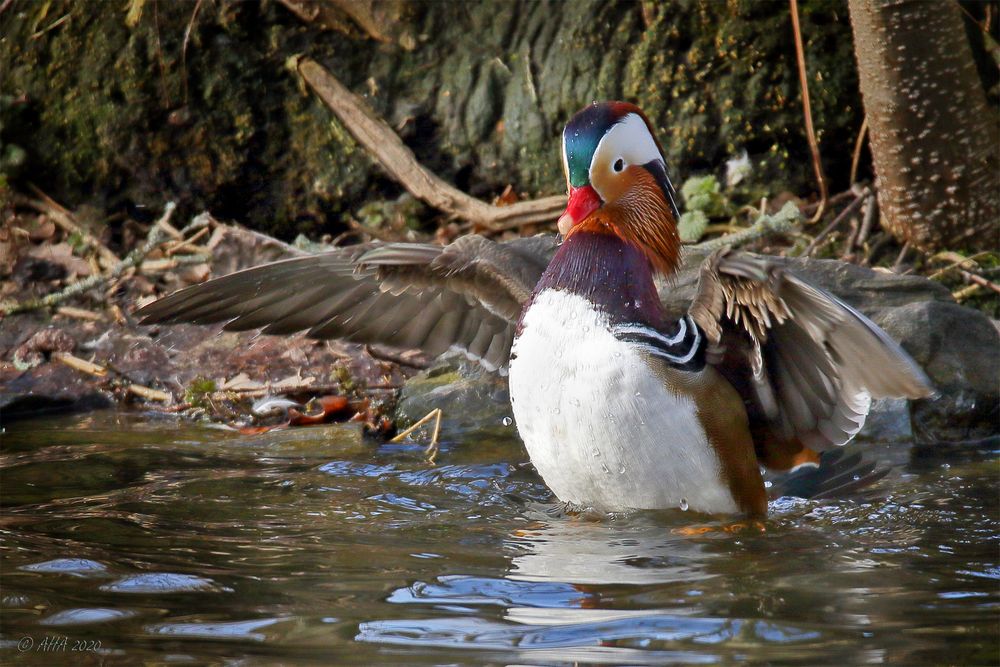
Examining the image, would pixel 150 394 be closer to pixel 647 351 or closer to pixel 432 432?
pixel 432 432

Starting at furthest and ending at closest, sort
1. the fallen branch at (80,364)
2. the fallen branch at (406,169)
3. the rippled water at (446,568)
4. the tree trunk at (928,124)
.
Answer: the fallen branch at (406,169) < the fallen branch at (80,364) < the tree trunk at (928,124) < the rippled water at (446,568)

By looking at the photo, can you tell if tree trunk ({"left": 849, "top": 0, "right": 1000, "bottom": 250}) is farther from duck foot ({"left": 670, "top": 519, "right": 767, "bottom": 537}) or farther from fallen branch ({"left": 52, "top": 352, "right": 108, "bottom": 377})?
fallen branch ({"left": 52, "top": 352, "right": 108, "bottom": 377})

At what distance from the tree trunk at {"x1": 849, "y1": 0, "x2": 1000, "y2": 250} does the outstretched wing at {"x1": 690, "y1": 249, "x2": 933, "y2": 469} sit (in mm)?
2208

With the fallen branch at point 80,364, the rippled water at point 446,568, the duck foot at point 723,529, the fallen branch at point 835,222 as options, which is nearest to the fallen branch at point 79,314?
the fallen branch at point 80,364

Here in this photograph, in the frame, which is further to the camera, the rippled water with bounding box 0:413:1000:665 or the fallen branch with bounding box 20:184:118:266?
the fallen branch with bounding box 20:184:118:266

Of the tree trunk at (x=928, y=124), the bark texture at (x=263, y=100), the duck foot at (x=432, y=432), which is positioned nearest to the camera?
the duck foot at (x=432, y=432)

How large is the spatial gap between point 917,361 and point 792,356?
1258 millimetres

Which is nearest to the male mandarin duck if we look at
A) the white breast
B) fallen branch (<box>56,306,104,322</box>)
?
the white breast

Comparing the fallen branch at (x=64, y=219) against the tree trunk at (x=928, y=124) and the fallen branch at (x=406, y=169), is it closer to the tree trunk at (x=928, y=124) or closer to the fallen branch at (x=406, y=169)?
the fallen branch at (x=406, y=169)

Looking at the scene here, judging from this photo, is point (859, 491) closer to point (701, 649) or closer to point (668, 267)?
point (668, 267)

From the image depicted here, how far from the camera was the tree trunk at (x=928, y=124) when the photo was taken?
531cm

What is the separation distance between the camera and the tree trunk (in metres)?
5.31

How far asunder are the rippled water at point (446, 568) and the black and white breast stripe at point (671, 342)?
0.50 m

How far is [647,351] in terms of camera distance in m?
3.47
